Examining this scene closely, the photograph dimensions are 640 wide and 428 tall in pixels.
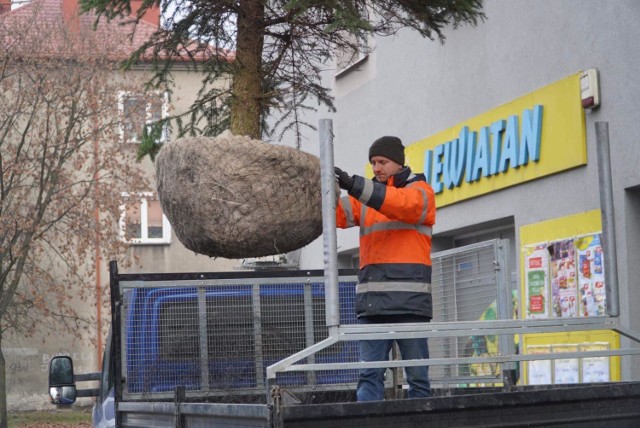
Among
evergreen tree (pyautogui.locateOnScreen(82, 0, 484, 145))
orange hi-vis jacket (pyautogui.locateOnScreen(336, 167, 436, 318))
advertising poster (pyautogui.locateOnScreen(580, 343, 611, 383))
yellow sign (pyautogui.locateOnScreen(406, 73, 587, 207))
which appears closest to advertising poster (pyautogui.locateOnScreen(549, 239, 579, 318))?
advertising poster (pyautogui.locateOnScreen(580, 343, 611, 383))

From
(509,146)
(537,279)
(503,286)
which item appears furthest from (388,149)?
(509,146)

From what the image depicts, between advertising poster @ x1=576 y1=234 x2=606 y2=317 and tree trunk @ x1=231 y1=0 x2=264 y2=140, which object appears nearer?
tree trunk @ x1=231 y1=0 x2=264 y2=140

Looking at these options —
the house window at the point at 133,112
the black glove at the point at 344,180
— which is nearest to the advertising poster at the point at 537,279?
the black glove at the point at 344,180

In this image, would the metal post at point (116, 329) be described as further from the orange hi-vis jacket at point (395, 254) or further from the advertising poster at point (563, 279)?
the advertising poster at point (563, 279)

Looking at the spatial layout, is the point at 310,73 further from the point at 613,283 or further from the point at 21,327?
the point at 21,327

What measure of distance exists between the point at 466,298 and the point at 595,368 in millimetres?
4062

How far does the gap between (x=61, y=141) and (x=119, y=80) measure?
10.1 ft

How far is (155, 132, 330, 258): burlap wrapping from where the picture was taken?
16.7 ft

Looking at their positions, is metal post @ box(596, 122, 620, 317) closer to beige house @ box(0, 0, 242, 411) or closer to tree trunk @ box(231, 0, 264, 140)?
tree trunk @ box(231, 0, 264, 140)

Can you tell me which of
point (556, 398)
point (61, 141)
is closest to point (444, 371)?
point (556, 398)

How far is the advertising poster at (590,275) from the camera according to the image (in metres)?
10.5

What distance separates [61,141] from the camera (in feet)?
86.5

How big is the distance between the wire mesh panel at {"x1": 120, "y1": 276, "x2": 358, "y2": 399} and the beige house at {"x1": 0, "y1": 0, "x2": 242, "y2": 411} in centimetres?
1915

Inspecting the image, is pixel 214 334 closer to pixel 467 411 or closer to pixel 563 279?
pixel 467 411
